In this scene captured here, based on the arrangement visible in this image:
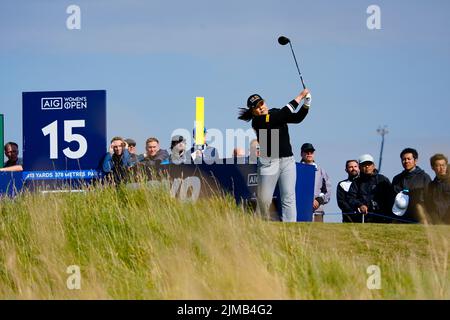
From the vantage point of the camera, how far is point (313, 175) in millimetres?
15711

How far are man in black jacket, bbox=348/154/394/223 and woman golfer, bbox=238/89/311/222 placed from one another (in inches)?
37.0

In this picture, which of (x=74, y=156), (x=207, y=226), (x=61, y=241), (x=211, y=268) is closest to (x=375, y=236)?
(x=207, y=226)

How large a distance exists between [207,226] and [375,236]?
224cm

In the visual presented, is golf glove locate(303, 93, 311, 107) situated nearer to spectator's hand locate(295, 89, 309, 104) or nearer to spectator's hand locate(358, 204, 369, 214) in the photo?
spectator's hand locate(295, 89, 309, 104)

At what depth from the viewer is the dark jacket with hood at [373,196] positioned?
14.5 metres

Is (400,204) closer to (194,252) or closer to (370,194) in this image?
(370,194)

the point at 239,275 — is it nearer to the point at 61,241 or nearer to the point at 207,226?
the point at 207,226

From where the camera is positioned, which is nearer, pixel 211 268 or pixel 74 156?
pixel 211 268

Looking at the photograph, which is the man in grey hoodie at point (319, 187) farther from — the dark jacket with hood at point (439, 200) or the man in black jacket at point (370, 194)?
the dark jacket with hood at point (439, 200)

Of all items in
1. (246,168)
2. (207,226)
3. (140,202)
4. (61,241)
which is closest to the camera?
(207,226)

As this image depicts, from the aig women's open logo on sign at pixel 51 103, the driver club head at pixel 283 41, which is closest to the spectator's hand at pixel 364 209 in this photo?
the driver club head at pixel 283 41

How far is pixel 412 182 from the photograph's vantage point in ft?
45.9

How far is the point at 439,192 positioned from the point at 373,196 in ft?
3.98

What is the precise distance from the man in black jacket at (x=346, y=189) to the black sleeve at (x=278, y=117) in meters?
1.45
